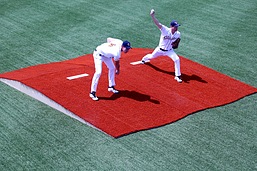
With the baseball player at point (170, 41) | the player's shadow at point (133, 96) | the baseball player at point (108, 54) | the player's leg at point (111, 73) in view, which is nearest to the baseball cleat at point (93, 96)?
the baseball player at point (108, 54)

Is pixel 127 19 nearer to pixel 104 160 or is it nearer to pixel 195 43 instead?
pixel 195 43

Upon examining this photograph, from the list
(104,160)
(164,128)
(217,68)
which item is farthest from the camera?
(217,68)

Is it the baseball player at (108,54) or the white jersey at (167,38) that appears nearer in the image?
the baseball player at (108,54)

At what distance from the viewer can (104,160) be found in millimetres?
9352

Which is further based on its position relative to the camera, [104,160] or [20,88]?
[20,88]

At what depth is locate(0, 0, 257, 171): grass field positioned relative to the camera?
9516mm

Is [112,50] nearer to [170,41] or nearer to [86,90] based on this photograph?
[86,90]

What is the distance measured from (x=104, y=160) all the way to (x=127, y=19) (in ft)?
35.0

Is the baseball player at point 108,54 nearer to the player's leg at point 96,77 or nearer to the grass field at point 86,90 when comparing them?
the player's leg at point 96,77

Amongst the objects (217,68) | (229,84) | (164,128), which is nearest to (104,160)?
(164,128)

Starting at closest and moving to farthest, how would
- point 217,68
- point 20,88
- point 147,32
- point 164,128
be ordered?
point 164,128
point 20,88
point 217,68
point 147,32

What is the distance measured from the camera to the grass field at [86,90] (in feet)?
31.2

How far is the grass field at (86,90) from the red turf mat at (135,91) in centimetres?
35

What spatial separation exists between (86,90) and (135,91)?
1408 mm
